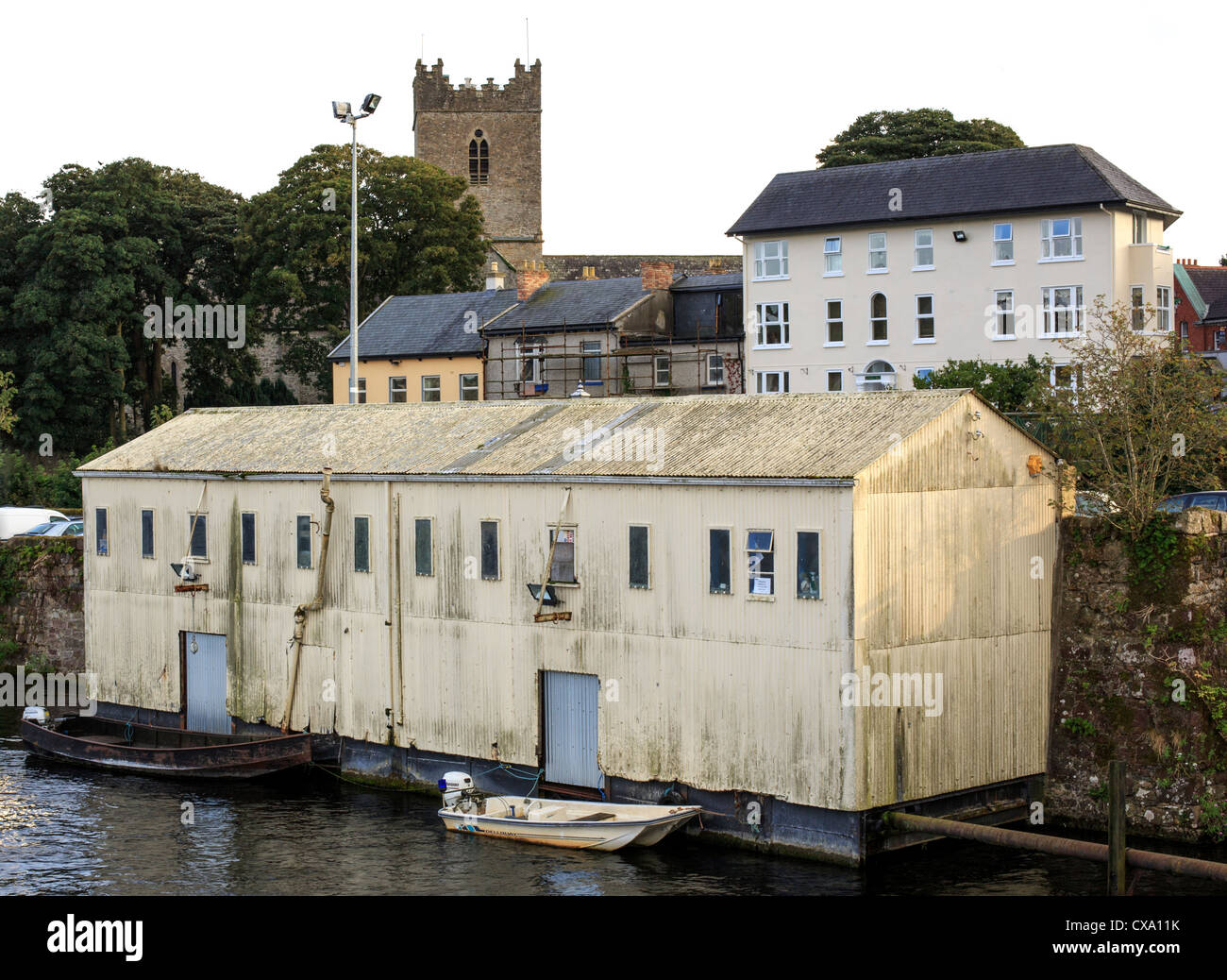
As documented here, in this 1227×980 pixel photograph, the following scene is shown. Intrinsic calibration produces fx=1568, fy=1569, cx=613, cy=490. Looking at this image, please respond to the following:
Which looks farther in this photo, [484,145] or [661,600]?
[484,145]

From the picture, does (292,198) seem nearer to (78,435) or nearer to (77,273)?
(77,273)

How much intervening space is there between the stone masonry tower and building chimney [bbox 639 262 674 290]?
1680 inches

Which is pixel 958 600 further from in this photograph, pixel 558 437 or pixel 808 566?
pixel 558 437

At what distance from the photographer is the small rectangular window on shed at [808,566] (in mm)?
28984

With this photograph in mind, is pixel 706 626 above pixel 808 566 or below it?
below

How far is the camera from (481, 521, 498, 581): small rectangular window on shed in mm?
34719

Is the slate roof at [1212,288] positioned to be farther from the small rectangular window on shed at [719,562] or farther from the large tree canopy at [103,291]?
the small rectangular window on shed at [719,562]

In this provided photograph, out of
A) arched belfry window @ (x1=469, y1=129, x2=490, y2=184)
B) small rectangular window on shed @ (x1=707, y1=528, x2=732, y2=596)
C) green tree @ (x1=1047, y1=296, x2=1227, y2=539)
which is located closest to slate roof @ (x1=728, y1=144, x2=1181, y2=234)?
green tree @ (x1=1047, y1=296, x2=1227, y2=539)

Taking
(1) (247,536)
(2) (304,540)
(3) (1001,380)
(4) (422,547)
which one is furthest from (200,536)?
(3) (1001,380)

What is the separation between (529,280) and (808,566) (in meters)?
45.9

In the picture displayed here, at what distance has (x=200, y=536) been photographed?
A: 4144 cm

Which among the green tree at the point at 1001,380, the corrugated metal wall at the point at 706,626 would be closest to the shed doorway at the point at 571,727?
the corrugated metal wall at the point at 706,626

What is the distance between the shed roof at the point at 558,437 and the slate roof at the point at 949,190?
27.8 meters
